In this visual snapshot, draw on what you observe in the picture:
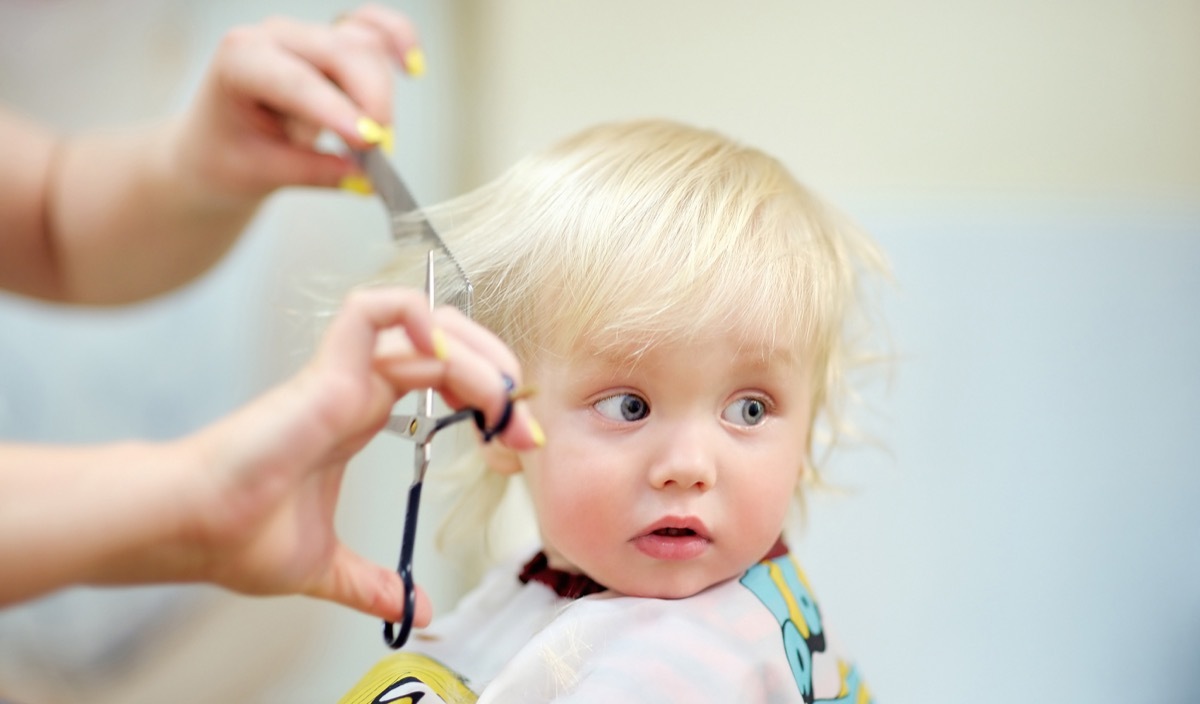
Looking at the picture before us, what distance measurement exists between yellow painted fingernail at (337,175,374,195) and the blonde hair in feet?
0.21

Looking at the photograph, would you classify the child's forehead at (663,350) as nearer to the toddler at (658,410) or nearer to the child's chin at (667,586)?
the toddler at (658,410)

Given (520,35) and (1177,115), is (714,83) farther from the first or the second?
(1177,115)

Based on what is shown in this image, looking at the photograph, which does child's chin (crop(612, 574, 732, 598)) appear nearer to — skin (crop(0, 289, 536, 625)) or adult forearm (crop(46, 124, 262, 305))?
skin (crop(0, 289, 536, 625))

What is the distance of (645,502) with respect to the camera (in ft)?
2.05

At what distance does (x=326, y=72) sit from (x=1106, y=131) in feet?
2.80

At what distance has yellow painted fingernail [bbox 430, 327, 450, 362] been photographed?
0.41 metres

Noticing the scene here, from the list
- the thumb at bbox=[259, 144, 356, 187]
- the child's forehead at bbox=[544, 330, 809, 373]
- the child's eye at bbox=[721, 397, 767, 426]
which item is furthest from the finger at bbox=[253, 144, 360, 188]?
the child's eye at bbox=[721, 397, 767, 426]

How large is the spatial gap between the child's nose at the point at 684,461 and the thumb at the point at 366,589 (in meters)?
0.17

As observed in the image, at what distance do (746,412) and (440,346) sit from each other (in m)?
0.29

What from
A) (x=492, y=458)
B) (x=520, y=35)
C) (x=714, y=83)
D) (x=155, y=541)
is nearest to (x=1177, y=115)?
(x=714, y=83)

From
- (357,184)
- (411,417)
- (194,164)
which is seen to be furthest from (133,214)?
(411,417)

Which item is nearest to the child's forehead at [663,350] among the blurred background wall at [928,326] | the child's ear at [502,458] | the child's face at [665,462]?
the child's face at [665,462]

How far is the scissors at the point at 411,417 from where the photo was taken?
1.46 ft

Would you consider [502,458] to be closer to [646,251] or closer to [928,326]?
[646,251]
